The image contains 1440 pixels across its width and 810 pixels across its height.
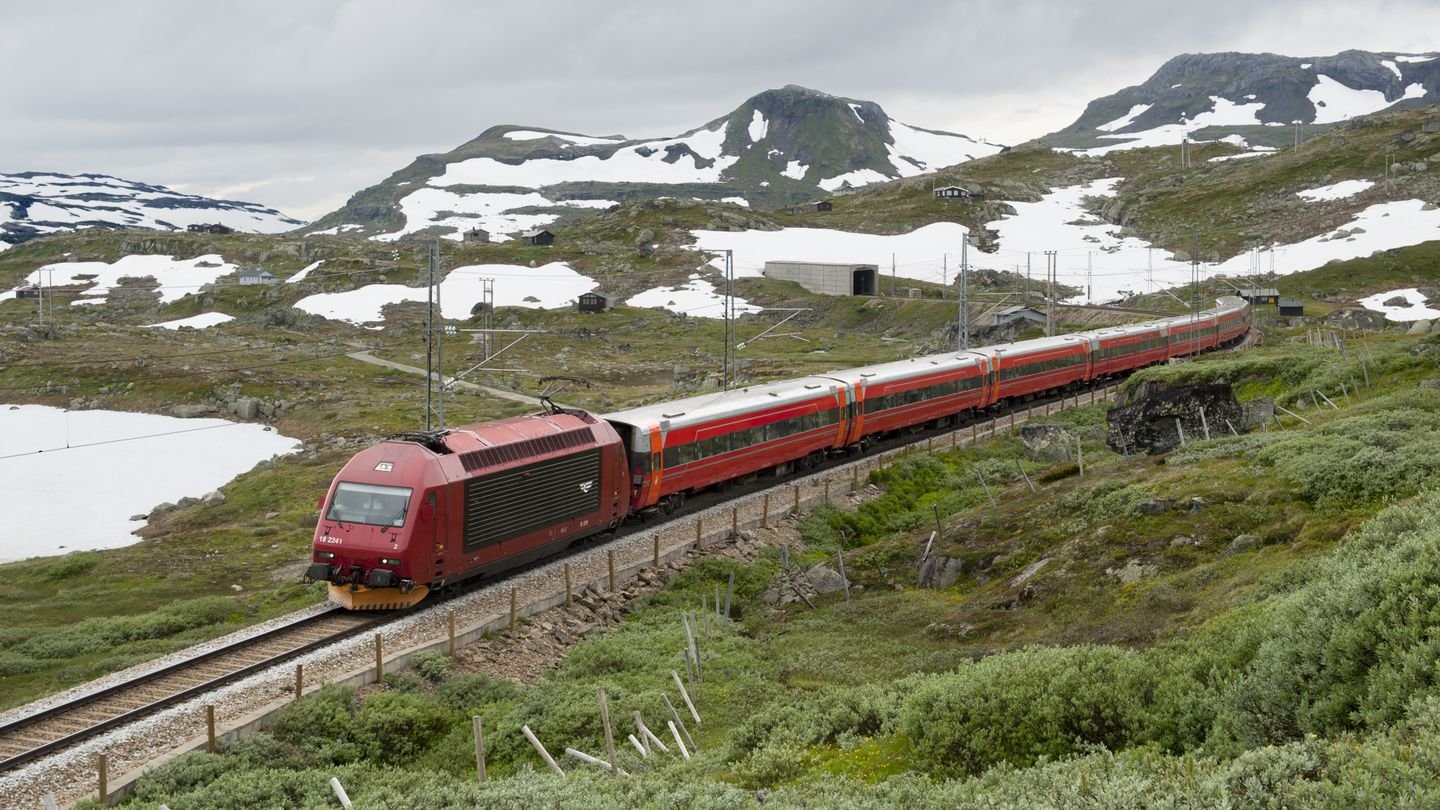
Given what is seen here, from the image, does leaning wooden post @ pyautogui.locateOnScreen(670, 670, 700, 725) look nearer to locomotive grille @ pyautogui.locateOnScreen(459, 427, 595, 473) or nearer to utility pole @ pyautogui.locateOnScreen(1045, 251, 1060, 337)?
locomotive grille @ pyautogui.locateOnScreen(459, 427, 595, 473)

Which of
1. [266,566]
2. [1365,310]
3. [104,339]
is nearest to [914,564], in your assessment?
[266,566]

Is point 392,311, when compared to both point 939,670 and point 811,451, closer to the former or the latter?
point 811,451

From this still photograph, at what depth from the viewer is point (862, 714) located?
16.9 metres

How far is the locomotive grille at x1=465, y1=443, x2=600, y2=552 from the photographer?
26.3 meters

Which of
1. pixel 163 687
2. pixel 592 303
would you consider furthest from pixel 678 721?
pixel 592 303

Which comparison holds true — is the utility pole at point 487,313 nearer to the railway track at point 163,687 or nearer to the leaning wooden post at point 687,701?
the railway track at point 163,687

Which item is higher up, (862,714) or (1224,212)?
Answer: (1224,212)

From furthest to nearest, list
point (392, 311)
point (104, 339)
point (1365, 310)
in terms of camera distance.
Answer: point (392, 311) → point (104, 339) → point (1365, 310)

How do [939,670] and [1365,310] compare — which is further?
[1365,310]

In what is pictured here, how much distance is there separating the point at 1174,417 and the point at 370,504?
29.5 meters

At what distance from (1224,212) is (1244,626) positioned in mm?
189067

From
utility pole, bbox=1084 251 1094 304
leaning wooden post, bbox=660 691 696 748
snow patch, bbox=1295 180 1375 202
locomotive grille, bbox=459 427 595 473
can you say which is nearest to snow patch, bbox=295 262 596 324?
utility pole, bbox=1084 251 1094 304

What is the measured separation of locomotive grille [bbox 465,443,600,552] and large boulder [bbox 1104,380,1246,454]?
864 inches

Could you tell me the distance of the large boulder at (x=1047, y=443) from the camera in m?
47.0
